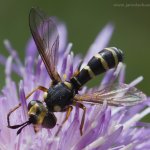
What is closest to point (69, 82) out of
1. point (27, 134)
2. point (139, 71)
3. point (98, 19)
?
point (27, 134)

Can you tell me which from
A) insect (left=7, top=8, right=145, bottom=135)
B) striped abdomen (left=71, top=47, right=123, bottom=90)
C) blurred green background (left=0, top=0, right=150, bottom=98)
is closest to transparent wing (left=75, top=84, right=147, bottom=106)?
insect (left=7, top=8, right=145, bottom=135)

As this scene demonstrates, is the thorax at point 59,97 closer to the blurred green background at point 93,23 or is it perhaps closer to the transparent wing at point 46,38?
the transparent wing at point 46,38

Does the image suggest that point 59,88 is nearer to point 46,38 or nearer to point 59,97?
point 59,97

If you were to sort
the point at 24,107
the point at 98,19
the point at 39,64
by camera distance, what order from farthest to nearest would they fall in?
the point at 98,19, the point at 39,64, the point at 24,107

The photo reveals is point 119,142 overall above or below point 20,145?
below

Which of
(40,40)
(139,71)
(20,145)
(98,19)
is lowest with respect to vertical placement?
(139,71)

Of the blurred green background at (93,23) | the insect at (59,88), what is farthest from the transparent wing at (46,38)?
the blurred green background at (93,23)

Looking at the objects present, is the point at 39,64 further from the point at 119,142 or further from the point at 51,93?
the point at 119,142
